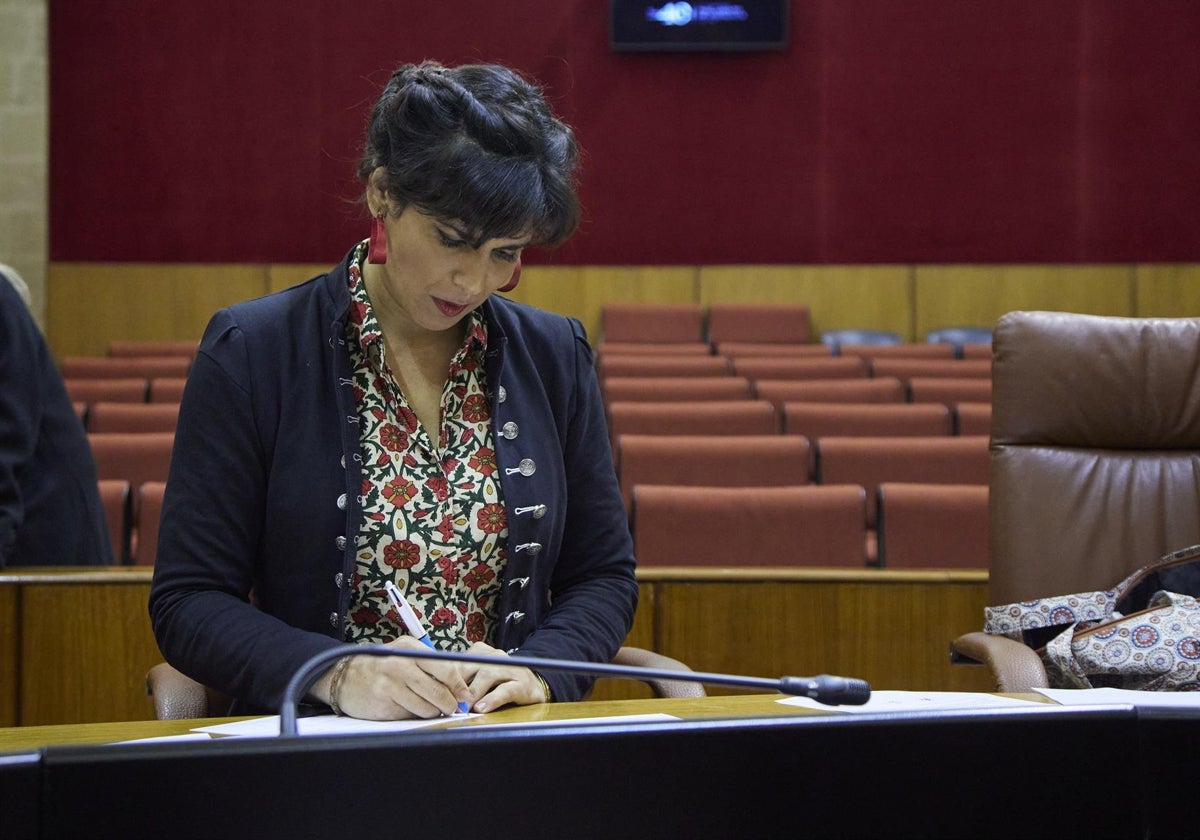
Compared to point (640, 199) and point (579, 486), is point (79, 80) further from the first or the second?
point (579, 486)

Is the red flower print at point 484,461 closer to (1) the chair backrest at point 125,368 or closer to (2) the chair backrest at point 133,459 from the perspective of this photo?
(2) the chair backrest at point 133,459

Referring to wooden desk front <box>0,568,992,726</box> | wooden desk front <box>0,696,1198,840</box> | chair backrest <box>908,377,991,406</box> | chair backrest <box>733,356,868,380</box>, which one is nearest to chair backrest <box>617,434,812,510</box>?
wooden desk front <box>0,568,992,726</box>

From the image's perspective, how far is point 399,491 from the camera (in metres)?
0.71

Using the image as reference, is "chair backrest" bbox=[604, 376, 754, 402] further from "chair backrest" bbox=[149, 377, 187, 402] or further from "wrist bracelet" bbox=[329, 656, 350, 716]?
"wrist bracelet" bbox=[329, 656, 350, 716]

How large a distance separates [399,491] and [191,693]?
0.15 m

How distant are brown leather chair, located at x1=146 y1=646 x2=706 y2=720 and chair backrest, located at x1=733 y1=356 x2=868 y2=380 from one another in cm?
191

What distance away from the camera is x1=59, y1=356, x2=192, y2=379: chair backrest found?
8.92 feet

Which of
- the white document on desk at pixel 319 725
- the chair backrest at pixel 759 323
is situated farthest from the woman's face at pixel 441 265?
the chair backrest at pixel 759 323

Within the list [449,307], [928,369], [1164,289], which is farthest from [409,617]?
[1164,289]

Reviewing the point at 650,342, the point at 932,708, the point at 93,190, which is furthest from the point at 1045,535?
the point at 93,190

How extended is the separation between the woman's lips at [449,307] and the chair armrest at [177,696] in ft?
0.80

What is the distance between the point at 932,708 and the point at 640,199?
11.2 feet

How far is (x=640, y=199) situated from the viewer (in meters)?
3.69

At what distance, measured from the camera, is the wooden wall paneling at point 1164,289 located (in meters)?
3.56
